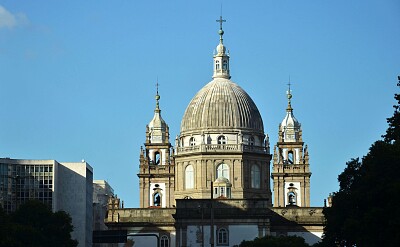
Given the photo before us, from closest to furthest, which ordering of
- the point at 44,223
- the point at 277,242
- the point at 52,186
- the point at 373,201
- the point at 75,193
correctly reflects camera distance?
the point at 373,201 → the point at 44,223 → the point at 277,242 → the point at 52,186 → the point at 75,193

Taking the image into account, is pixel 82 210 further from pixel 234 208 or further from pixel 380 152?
pixel 380 152

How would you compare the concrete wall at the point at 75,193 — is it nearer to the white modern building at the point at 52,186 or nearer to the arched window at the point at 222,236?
the white modern building at the point at 52,186

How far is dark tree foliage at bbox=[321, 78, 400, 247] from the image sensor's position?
4815 inches

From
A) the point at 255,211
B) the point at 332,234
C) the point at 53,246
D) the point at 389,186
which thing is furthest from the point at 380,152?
the point at 255,211

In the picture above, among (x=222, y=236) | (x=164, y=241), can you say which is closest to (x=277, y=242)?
(x=222, y=236)

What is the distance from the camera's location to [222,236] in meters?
191

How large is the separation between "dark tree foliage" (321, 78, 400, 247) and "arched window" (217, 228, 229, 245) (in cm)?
4913

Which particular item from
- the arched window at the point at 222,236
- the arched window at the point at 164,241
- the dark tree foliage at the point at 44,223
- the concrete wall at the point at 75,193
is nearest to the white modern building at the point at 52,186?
the concrete wall at the point at 75,193

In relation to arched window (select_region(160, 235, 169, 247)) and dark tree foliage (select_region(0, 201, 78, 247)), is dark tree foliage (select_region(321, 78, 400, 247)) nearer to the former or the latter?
dark tree foliage (select_region(0, 201, 78, 247))

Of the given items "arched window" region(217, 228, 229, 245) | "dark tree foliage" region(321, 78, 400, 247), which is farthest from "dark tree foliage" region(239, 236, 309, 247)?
"dark tree foliage" region(321, 78, 400, 247)

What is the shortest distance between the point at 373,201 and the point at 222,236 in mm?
64519

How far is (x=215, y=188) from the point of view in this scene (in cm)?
19675

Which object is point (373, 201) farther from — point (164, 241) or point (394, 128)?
point (164, 241)

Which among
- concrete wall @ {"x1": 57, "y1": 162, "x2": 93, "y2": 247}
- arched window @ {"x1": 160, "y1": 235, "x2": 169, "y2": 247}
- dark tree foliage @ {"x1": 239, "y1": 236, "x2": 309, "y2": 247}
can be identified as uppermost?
concrete wall @ {"x1": 57, "y1": 162, "x2": 93, "y2": 247}
